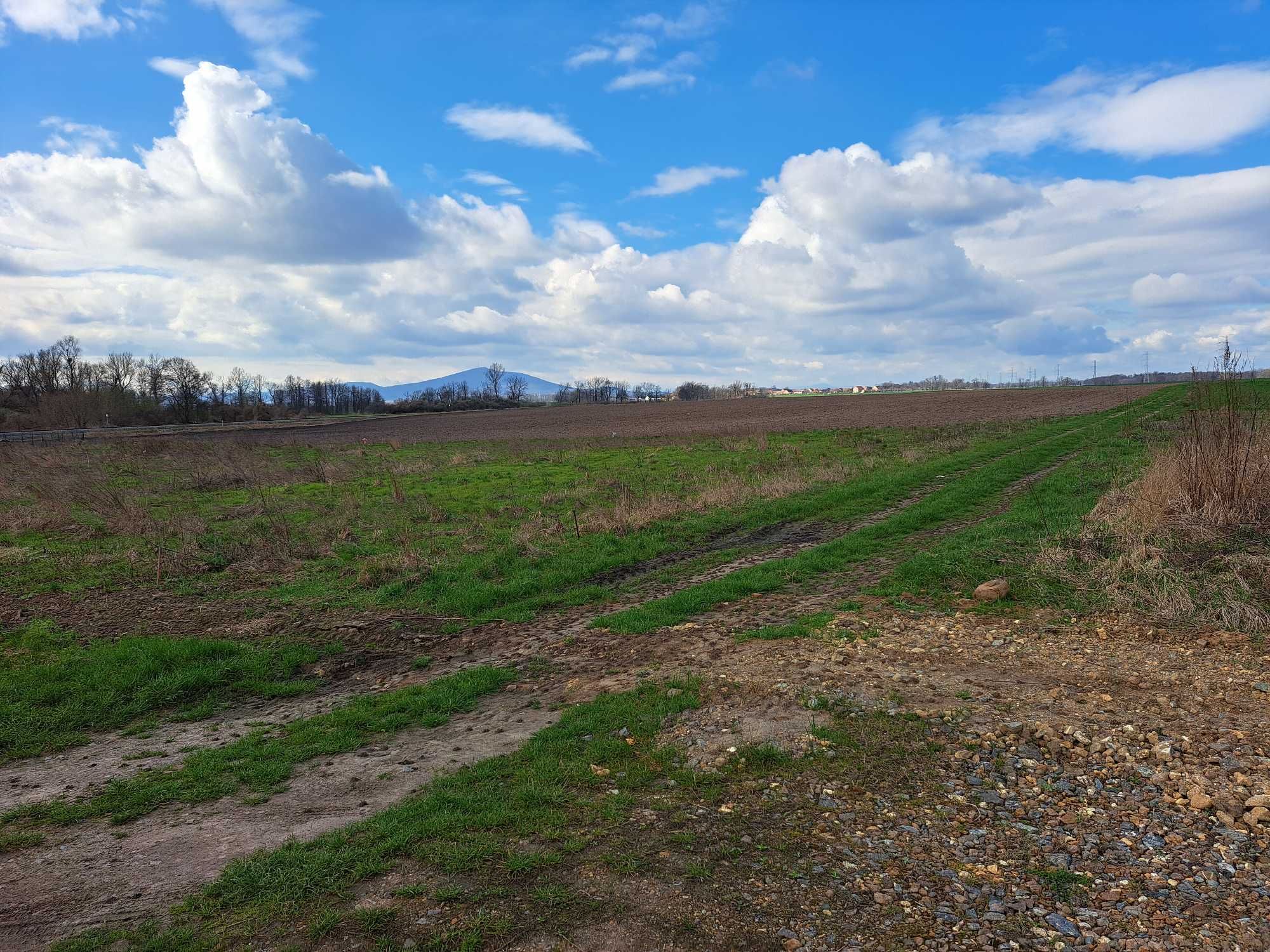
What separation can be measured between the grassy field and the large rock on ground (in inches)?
7.9

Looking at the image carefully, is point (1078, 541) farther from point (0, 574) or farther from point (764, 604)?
point (0, 574)

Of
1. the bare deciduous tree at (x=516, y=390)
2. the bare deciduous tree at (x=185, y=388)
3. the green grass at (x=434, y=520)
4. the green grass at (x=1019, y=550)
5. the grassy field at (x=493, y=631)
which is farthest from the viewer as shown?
the bare deciduous tree at (x=516, y=390)

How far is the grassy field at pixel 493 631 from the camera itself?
446 cm

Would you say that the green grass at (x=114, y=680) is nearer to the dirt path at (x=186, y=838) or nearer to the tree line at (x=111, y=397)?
the dirt path at (x=186, y=838)

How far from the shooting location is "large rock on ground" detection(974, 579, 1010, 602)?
382 inches

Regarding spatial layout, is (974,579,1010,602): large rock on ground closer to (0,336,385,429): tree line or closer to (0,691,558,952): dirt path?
(0,691,558,952): dirt path

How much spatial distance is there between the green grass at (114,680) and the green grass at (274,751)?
1.32 metres

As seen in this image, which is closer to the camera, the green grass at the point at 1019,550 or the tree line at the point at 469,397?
the green grass at the point at 1019,550

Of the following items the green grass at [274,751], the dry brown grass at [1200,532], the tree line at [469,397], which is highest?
the tree line at [469,397]

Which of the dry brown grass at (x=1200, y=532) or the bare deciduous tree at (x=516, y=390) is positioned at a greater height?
the bare deciduous tree at (x=516, y=390)

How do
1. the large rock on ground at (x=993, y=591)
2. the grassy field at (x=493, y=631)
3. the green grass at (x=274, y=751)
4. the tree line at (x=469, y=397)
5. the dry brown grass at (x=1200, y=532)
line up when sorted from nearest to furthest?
the grassy field at (x=493, y=631) < the green grass at (x=274, y=751) < the dry brown grass at (x=1200, y=532) < the large rock on ground at (x=993, y=591) < the tree line at (x=469, y=397)

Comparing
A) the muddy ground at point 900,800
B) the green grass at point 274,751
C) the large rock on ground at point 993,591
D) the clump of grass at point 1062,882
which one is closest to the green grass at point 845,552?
the muddy ground at point 900,800

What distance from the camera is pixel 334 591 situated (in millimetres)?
11844

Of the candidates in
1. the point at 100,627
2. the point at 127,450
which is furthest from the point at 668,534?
the point at 127,450
